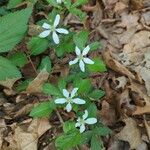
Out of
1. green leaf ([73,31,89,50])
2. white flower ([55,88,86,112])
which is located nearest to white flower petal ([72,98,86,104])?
white flower ([55,88,86,112])

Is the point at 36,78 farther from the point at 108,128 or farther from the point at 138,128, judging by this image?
the point at 138,128

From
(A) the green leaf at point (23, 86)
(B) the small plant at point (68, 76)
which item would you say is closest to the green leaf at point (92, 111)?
(B) the small plant at point (68, 76)

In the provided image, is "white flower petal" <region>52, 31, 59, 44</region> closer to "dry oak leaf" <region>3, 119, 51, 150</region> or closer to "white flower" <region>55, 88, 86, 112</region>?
"white flower" <region>55, 88, 86, 112</region>

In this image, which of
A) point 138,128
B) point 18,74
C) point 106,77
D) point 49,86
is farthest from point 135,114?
point 18,74

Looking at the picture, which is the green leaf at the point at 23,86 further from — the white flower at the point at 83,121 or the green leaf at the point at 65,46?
the white flower at the point at 83,121

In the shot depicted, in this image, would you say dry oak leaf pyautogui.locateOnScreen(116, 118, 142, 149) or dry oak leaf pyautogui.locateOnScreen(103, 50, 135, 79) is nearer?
dry oak leaf pyautogui.locateOnScreen(116, 118, 142, 149)

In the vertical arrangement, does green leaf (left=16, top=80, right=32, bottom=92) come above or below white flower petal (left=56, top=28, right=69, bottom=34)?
below

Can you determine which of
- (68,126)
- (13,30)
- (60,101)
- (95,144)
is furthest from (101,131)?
(13,30)
